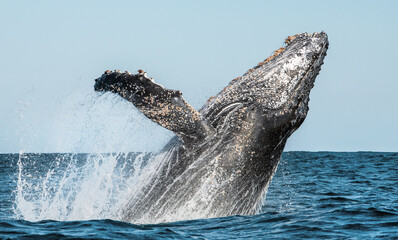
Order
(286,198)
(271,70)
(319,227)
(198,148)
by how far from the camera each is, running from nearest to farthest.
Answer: (319,227)
(198,148)
(271,70)
(286,198)

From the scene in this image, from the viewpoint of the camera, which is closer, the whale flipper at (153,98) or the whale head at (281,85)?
the whale flipper at (153,98)

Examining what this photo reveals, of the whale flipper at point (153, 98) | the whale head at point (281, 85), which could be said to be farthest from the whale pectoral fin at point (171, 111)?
the whale head at point (281, 85)

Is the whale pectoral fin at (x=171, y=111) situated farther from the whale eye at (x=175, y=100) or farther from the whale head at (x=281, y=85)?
the whale head at (x=281, y=85)

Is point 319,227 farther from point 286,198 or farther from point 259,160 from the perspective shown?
point 286,198

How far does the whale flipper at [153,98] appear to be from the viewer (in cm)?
884

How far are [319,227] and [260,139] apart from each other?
173cm

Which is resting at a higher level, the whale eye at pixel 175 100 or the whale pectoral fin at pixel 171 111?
the whale eye at pixel 175 100

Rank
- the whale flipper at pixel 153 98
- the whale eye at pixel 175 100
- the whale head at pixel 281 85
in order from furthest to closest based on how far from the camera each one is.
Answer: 1. the whale head at pixel 281 85
2. the whale eye at pixel 175 100
3. the whale flipper at pixel 153 98

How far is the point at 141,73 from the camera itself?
8.90 m

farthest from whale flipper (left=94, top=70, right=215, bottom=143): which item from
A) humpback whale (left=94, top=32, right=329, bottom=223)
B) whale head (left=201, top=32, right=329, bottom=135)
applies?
whale head (left=201, top=32, right=329, bottom=135)

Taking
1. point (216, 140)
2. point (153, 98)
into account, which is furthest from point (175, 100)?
point (216, 140)

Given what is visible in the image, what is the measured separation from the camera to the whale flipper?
8.84 m

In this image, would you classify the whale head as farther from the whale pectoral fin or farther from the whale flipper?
the whale flipper

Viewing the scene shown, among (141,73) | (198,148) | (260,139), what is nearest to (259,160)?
(260,139)
